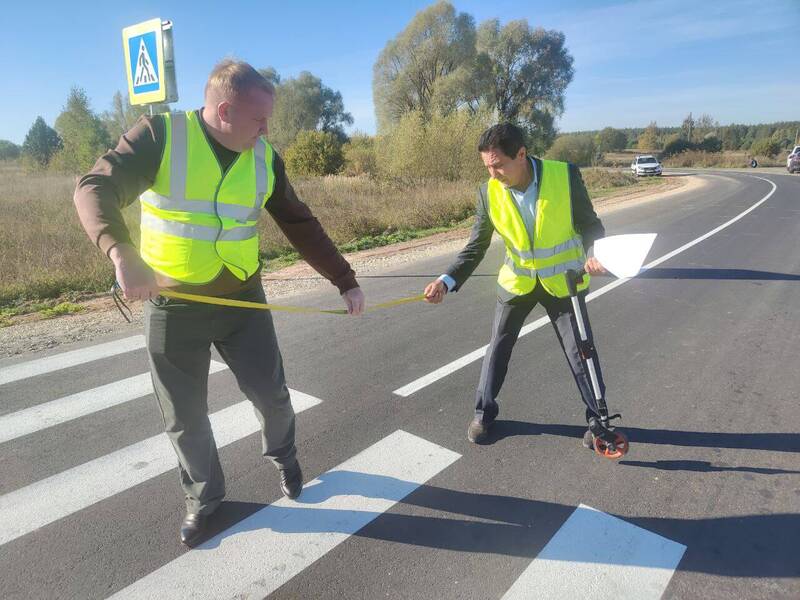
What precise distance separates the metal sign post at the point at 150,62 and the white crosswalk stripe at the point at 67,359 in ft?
9.48

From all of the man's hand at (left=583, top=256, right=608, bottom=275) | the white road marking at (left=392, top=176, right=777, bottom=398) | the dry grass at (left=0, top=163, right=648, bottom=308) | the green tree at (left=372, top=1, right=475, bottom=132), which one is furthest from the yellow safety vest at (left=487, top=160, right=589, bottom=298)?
the green tree at (left=372, top=1, right=475, bottom=132)

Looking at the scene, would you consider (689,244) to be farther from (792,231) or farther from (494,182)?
(494,182)

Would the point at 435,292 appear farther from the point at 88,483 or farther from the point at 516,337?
the point at 88,483

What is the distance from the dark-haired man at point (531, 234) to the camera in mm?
2906

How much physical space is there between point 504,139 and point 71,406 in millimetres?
3682

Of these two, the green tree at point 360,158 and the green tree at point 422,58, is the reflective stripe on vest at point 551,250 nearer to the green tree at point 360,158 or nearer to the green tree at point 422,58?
the green tree at point 360,158

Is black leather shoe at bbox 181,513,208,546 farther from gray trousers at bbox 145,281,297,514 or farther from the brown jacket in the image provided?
the brown jacket

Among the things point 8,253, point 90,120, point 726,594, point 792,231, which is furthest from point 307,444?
point 90,120

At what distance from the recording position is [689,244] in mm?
10562

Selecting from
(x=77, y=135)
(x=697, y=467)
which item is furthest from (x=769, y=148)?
(x=697, y=467)

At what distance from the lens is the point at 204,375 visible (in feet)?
8.17

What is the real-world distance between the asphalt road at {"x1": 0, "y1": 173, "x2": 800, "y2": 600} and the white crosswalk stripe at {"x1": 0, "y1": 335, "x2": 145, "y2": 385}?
29 millimetres

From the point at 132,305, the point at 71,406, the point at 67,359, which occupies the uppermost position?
the point at 132,305

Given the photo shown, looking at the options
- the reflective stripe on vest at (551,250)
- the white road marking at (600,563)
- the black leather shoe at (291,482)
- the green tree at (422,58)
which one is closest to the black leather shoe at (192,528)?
the black leather shoe at (291,482)
